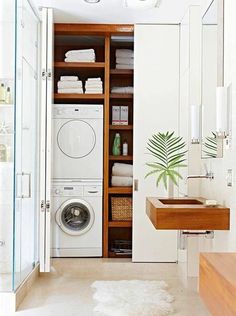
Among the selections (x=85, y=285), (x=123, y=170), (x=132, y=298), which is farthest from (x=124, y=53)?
(x=132, y=298)

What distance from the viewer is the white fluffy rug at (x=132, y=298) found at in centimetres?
377

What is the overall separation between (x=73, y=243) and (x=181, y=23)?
2625 mm

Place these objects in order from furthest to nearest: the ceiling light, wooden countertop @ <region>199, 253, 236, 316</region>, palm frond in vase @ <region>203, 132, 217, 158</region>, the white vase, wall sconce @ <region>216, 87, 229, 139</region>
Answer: the white vase, the ceiling light, palm frond in vase @ <region>203, 132, 217, 158</region>, wall sconce @ <region>216, 87, 229, 139</region>, wooden countertop @ <region>199, 253, 236, 316</region>

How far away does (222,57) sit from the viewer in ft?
10.9

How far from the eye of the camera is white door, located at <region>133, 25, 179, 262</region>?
5230 mm

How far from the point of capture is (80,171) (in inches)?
216

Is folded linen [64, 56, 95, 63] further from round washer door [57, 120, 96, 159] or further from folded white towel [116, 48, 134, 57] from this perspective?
round washer door [57, 120, 96, 159]

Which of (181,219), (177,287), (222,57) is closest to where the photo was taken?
(181,219)

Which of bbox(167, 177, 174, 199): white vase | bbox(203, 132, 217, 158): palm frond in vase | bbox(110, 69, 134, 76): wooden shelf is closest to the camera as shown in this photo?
bbox(203, 132, 217, 158): palm frond in vase

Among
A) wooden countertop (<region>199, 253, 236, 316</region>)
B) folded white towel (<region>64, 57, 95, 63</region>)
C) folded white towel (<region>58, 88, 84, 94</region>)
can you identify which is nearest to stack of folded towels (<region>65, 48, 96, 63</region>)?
folded white towel (<region>64, 57, 95, 63</region>)

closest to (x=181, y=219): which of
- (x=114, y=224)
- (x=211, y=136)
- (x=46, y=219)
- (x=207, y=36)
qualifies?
(x=211, y=136)

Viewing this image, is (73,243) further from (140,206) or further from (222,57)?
(222,57)

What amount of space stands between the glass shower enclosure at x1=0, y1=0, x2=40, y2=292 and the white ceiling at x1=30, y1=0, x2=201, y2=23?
320mm

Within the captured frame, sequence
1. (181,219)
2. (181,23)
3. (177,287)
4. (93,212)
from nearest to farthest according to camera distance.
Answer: (181,219)
(177,287)
(181,23)
(93,212)
